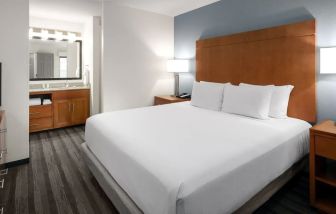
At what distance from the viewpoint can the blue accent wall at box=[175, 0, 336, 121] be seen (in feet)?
7.78

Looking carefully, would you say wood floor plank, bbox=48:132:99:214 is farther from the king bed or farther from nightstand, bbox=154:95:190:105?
nightstand, bbox=154:95:190:105

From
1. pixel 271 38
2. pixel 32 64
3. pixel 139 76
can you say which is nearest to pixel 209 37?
pixel 271 38

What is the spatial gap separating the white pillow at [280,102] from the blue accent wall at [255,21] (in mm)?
337

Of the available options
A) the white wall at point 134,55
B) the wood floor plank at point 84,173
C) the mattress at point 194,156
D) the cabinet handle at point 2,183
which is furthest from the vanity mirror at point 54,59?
the mattress at point 194,156

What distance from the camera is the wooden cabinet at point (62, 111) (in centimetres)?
418

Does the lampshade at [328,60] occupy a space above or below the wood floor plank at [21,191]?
above

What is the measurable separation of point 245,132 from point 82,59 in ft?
15.0

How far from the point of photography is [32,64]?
4539 mm

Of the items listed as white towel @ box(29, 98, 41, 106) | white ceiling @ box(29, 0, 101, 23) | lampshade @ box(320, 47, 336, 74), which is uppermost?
white ceiling @ box(29, 0, 101, 23)

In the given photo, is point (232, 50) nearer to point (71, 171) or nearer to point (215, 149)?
point (215, 149)

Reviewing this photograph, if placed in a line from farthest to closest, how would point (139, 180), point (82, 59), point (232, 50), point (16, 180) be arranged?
point (82, 59)
point (232, 50)
point (16, 180)
point (139, 180)

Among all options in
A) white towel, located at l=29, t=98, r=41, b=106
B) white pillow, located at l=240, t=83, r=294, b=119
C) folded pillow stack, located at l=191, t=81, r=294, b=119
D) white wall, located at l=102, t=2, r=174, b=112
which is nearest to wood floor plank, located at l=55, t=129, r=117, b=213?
white towel, located at l=29, t=98, r=41, b=106

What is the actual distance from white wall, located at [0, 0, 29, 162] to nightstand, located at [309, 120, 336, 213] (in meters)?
3.41

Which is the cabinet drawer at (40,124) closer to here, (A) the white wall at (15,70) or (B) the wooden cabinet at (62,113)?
(B) the wooden cabinet at (62,113)
